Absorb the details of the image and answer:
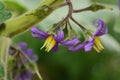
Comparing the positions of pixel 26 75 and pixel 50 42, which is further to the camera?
pixel 26 75

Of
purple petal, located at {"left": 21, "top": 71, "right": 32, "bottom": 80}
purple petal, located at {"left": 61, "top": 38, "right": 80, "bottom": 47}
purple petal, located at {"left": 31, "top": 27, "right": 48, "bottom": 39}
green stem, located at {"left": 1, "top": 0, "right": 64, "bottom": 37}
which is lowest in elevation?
purple petal, located at {"left": 21, "top": 71, "right": 32, "bottom": 80}

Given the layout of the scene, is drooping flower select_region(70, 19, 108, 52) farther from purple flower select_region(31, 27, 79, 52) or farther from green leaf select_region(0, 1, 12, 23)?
green leaf select_region(0, 1, 12, 23)

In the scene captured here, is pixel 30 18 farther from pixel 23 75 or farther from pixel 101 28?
pixel 23 75

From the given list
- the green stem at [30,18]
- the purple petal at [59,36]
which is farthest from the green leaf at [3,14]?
the purple petal at [59,36]

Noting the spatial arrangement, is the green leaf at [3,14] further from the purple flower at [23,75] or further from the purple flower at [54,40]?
the purple flower at [23,75]

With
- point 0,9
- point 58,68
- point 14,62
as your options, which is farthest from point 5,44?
point 58,68

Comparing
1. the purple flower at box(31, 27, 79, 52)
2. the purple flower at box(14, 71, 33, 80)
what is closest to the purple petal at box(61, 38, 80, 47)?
the purple flower at box(31, 27, 79, 52)

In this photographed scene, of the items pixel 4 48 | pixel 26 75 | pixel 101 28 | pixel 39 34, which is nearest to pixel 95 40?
pixel 101 28

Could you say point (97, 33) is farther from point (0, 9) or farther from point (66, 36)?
point (0, 9)

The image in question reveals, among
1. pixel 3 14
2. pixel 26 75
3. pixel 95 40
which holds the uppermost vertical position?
pixel 3 14
